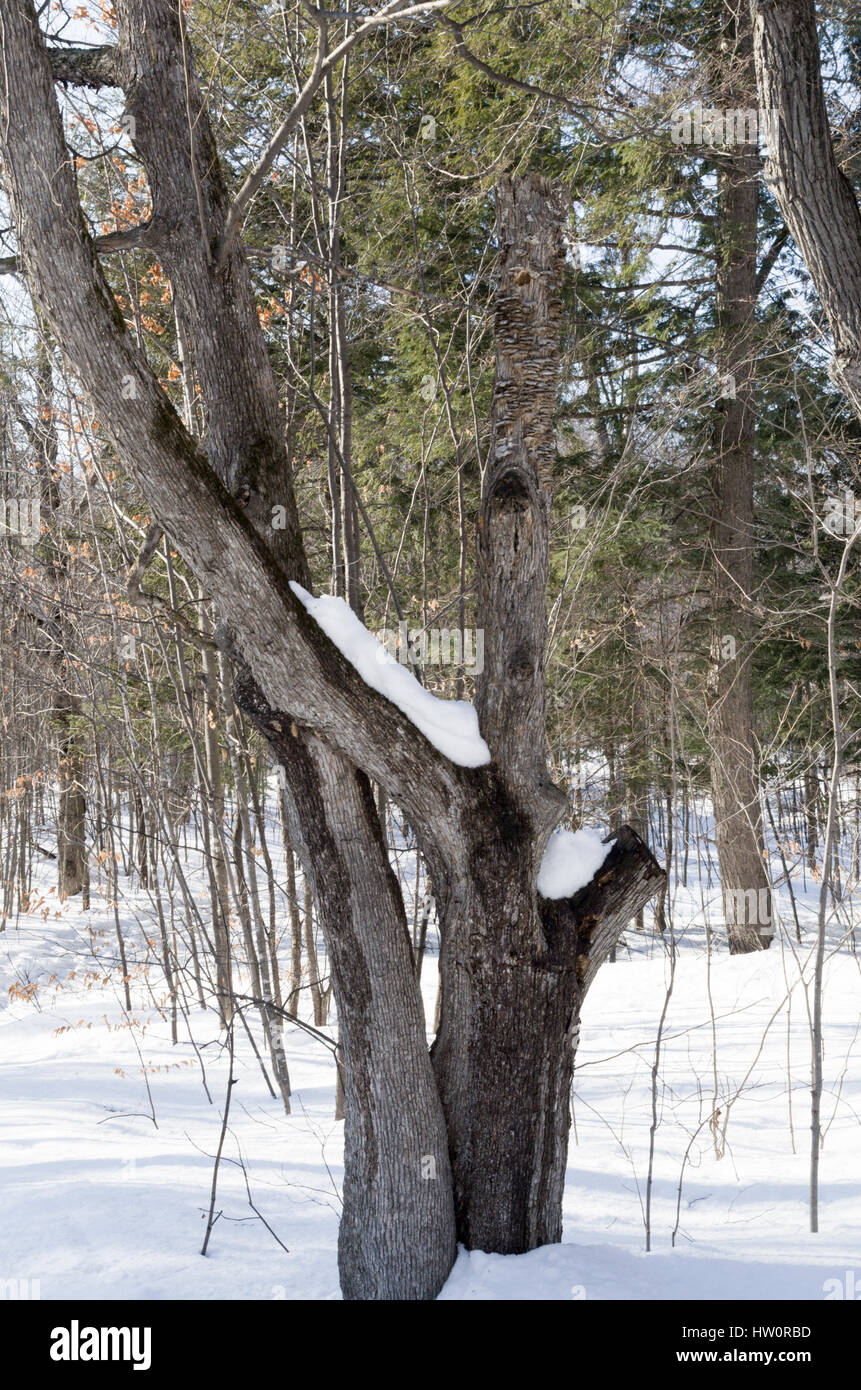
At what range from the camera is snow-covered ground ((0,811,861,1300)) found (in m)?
2.98

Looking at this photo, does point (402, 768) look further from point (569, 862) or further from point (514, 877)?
point (569, 862)

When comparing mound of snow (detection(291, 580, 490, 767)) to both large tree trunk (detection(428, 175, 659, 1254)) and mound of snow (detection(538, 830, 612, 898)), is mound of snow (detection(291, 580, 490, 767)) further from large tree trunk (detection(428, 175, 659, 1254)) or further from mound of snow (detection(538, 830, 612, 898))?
mound of snow (detection(538, 830, 612, 898))

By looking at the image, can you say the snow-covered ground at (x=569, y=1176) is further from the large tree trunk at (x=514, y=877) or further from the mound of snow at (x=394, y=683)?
the mound of snow at (x=394, y=683)

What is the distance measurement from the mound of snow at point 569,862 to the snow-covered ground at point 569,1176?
1112 millimetres

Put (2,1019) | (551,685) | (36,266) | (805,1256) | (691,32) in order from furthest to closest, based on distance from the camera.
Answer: (2,1019) < (551,685) < (691,32) < (805,1256) < (36,266)

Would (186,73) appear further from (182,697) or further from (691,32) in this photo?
(691,32)

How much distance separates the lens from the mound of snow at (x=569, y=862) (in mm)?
2984

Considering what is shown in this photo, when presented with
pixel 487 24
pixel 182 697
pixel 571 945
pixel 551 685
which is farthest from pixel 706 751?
pixel 571 945

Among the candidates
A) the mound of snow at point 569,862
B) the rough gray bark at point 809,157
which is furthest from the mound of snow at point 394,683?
the rough gray bark at point 809,157

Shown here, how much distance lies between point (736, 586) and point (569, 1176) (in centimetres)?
580

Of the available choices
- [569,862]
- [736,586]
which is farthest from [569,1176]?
[736,586]

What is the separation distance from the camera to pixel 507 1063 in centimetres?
287
